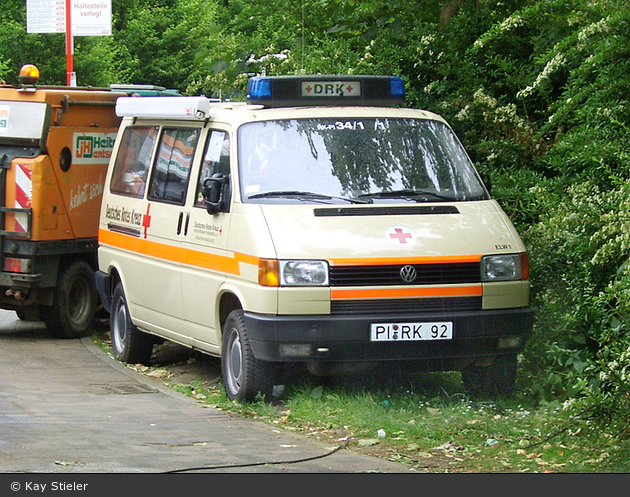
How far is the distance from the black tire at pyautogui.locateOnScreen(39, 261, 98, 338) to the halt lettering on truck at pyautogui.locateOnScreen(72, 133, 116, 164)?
112cm

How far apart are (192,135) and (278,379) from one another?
224 centimetres

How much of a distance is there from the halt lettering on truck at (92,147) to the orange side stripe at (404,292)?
5.73 metres

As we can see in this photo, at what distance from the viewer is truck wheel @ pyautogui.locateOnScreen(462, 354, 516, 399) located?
851cm

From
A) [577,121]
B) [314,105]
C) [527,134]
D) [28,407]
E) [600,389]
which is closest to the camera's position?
[600,389]

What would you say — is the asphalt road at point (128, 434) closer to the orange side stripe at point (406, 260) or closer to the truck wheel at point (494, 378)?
the orange side stripe at point (406, 260)

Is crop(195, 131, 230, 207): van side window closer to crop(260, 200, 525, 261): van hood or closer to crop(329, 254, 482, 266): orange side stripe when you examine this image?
crop(260, 200, 525, 261): van hood

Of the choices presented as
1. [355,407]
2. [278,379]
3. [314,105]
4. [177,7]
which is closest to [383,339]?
[355,407]

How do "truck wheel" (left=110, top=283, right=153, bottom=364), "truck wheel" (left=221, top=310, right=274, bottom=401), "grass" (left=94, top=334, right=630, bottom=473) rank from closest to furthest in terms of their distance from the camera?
"grass" (left=94, top=334, right=630, bottom=473)
"truck wheel" (left=221, top=310, right=274, bottom=401)
"truck wheel" (left=110, top=283, right=153, bottom=364)

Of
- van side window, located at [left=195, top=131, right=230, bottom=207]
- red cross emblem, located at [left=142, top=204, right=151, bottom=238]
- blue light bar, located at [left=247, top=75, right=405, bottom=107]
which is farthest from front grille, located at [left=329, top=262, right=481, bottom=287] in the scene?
red cross emblem, located at [left=142, top=204, right=151, bottom=238]

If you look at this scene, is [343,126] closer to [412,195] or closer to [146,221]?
[412,195]

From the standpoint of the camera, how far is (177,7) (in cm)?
4503

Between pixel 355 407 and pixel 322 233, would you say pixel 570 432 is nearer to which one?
pixel 355 407

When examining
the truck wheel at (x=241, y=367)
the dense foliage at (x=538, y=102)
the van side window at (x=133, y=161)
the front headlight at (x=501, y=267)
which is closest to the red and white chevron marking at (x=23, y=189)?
the van side window at (x=133, y=161)

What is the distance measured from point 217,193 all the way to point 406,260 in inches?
61.6
